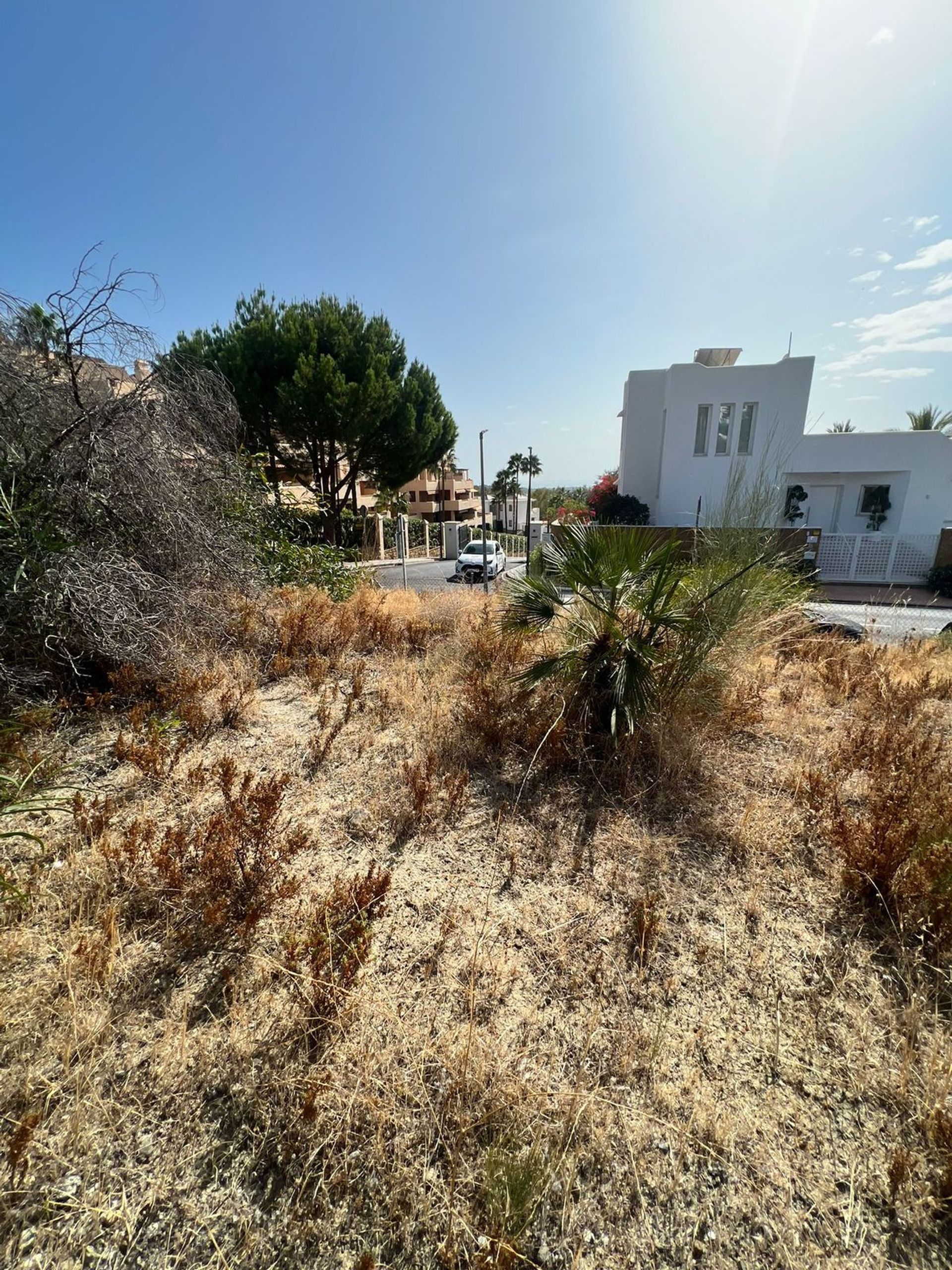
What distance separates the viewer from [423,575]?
62.8ft

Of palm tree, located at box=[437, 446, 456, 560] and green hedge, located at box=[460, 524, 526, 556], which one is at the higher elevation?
palm tree, located at box=[437, 446, 456, 560]

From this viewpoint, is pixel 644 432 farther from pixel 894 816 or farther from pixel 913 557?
pixel 894 816

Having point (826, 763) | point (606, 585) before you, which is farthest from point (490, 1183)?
point (826, 763)

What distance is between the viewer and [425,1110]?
54.7 inches

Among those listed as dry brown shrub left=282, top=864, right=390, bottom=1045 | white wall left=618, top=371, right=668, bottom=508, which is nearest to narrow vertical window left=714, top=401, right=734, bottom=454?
white wall left=618, top=371, right=668, bottom=508

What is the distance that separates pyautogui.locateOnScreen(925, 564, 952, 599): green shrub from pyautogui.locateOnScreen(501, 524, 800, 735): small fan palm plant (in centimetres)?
1420

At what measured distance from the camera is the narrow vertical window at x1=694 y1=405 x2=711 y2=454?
1452cm

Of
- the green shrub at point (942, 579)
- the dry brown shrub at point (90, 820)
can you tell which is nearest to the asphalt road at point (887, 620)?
the green shrub at point (942, 579)

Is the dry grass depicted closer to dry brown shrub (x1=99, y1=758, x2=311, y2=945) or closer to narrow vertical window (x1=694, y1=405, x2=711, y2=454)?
dry brown shrub (x1=99, y1=758, x2=311, y2=945)

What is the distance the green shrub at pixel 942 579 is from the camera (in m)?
12.8

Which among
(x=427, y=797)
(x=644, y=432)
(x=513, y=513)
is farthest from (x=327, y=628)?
(x=513, y=513)

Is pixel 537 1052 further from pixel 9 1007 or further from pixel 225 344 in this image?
pixel 225 344

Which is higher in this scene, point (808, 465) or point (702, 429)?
point (702, 429)

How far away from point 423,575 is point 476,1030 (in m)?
18.1
